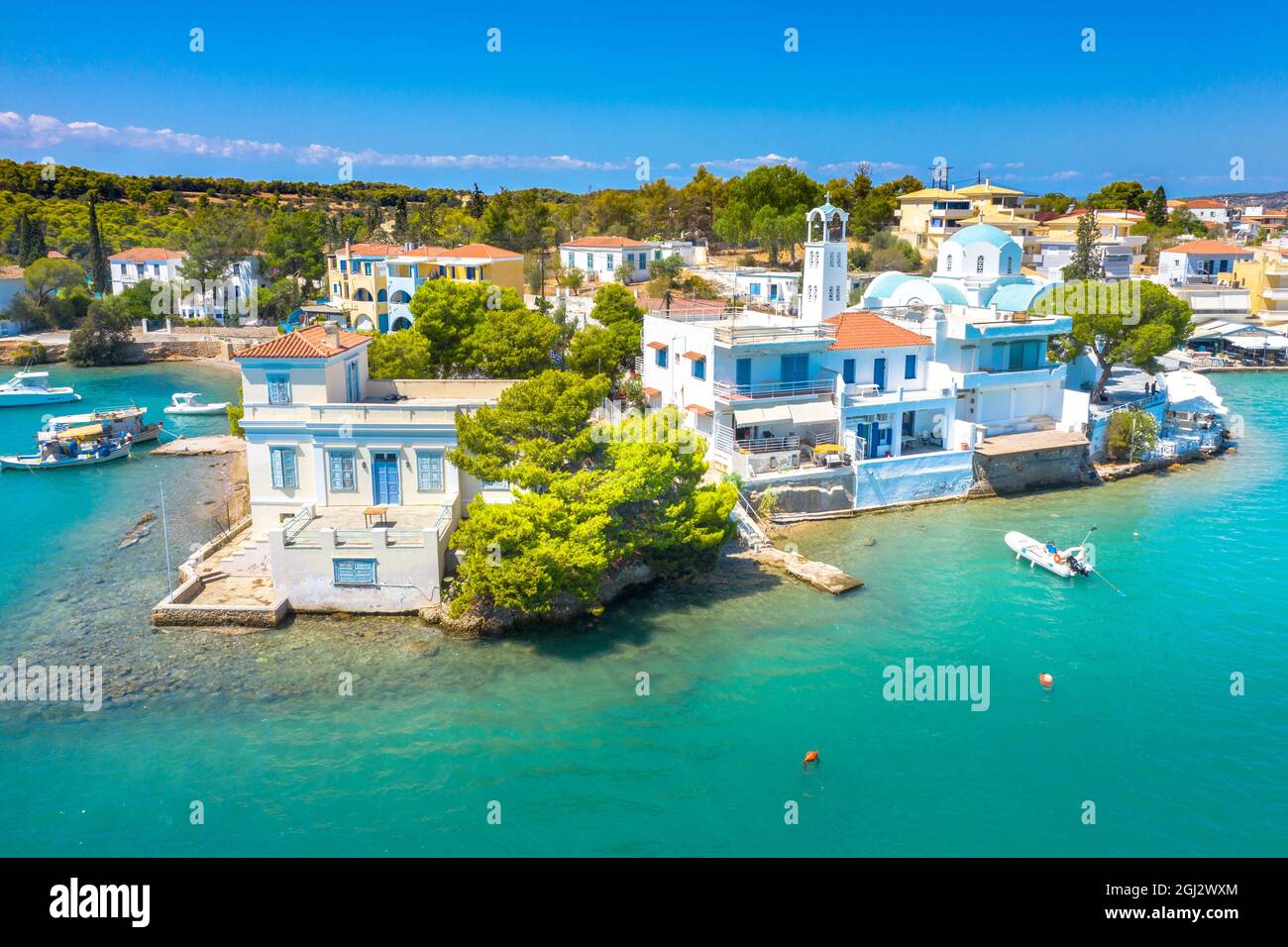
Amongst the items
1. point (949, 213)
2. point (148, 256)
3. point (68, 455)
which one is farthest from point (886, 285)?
point (148, 256)

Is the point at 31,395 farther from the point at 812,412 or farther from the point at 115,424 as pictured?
the point at 812,412

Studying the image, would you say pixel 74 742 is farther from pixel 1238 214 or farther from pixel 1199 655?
pixel 1238 214

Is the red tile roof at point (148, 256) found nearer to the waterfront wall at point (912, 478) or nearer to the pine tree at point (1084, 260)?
the waterfront wall at point (912, 478)

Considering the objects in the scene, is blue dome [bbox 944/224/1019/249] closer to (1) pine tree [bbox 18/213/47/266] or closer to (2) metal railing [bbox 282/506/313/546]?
(2) metal railing [bbox 282/506/313/546]

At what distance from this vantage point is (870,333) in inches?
1548

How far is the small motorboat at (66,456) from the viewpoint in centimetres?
4497

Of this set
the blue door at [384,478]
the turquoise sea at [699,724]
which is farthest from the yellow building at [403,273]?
the turquoise sea at [699,724]

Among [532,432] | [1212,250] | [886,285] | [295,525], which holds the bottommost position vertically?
[295,525]

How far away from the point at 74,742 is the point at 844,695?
17567mm

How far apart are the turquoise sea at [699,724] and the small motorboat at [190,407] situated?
27.2m

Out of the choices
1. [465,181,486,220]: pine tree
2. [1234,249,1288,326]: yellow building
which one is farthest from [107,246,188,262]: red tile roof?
[1234,249,1288,326]: yellow building

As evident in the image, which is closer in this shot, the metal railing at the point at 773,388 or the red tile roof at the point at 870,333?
the metal railing at the point at 773,388

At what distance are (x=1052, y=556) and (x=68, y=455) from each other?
→ 143 feet

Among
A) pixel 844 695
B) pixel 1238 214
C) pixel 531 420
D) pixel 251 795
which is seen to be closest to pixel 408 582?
pixel 531 420
